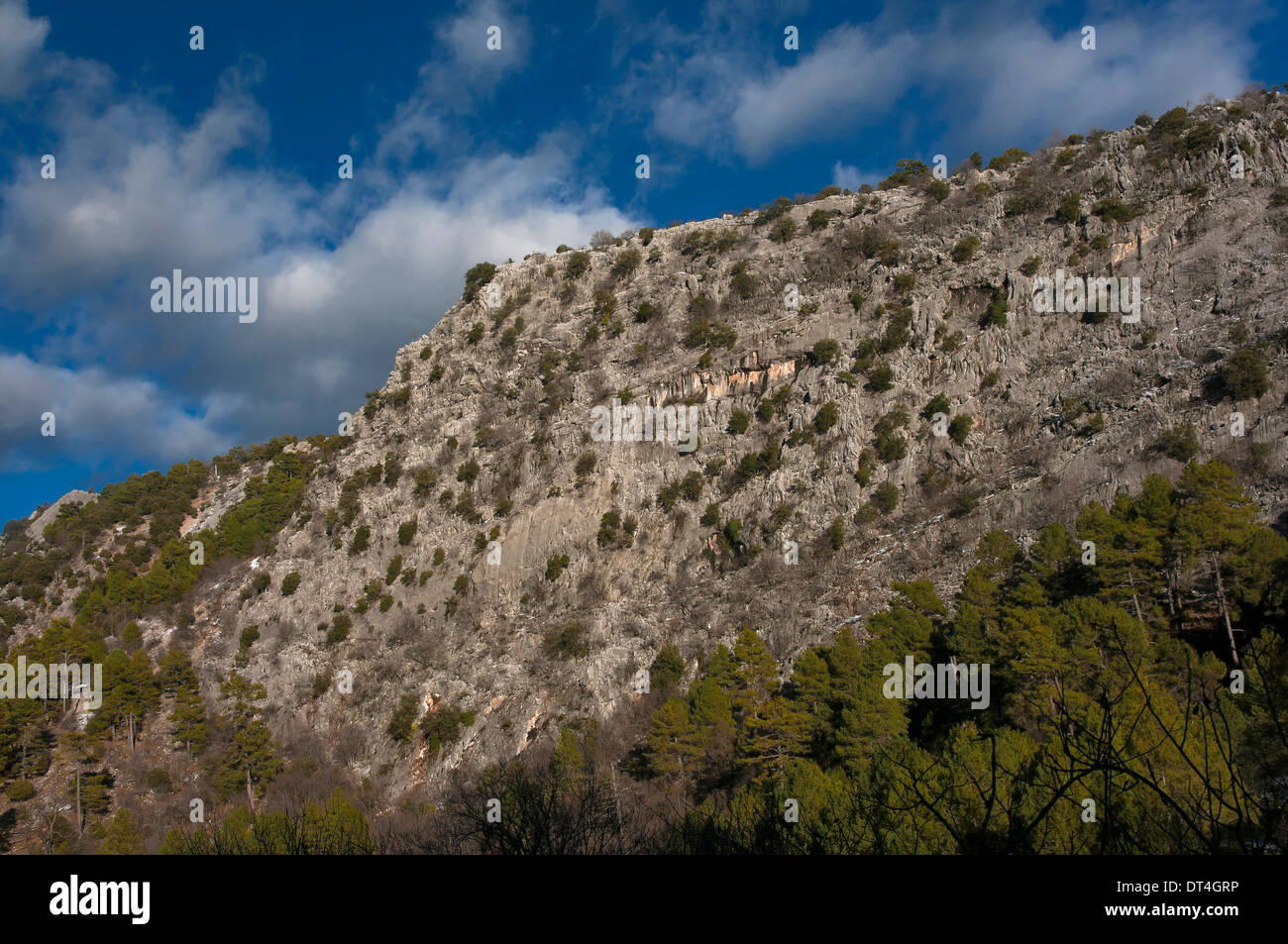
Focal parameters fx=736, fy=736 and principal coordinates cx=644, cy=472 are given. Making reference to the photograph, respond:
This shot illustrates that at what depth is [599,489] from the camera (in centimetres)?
4994

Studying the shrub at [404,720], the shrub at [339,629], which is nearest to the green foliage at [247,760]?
the shrub at [404,720]

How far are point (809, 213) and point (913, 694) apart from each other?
158ft

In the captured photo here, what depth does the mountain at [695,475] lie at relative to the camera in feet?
124

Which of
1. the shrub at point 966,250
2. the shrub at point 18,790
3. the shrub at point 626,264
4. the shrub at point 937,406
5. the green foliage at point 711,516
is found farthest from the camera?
the shrub at point 626,264

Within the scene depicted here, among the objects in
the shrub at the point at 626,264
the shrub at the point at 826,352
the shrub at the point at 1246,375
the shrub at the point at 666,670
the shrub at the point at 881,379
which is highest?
the shrub at the point at 626,264

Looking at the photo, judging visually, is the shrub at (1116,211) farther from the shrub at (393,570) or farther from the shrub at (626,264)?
the shrub at (393,570)

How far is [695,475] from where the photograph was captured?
48688 mm

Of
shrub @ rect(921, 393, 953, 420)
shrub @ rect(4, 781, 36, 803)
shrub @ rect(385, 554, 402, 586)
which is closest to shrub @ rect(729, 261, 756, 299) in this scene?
shrub @ rect(921, 393, 953, 420)

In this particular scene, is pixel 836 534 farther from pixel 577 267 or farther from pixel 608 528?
pixel 577 267

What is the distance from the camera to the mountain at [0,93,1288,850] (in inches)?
1485

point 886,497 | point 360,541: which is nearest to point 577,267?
point 360,541

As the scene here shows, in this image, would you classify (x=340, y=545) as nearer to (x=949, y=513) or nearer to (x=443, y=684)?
(x=443, y=684)

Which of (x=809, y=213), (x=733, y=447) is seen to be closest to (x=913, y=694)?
(x=733, y=447)

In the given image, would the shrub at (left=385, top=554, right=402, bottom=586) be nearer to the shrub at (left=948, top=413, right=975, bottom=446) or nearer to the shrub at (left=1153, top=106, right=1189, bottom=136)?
Result: the shrub at (left=948, top=413, right=975, bottom=446)
